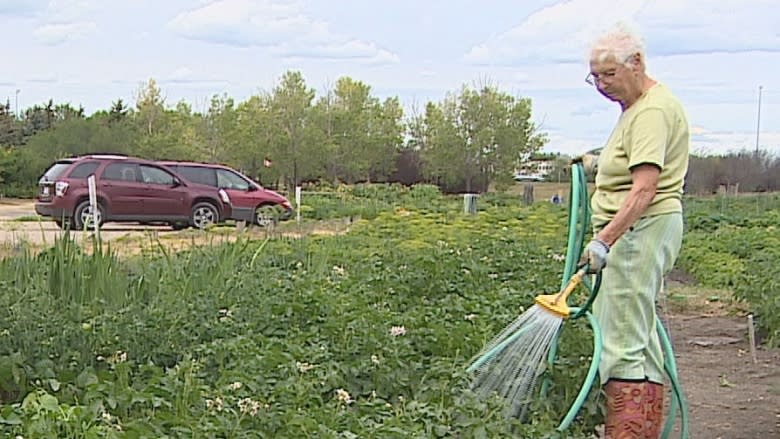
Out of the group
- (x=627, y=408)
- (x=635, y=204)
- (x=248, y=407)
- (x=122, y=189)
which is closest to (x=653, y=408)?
(x=627, y=408)

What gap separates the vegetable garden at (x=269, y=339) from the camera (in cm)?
268

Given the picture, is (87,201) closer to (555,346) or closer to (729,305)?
(729,305)

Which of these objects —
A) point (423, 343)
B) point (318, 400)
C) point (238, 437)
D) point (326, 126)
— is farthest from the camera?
point (326, 126)

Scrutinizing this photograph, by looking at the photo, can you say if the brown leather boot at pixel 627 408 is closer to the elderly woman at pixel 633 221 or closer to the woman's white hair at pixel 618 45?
the elderly woman at pixel 633 221

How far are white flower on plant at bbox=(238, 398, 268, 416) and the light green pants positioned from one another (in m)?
1.35

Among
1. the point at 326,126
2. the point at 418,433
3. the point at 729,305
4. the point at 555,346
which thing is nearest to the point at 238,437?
the point at 418,433

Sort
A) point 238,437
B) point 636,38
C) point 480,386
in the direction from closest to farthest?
1. point 238,437
2. point 636,38
3. point 480,386

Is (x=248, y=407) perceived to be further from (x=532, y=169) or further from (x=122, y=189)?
(x=532, y=169)

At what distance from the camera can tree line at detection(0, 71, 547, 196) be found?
99.1 ft

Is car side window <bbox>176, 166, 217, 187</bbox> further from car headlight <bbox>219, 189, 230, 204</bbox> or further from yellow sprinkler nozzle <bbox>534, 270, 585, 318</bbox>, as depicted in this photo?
yellow sprinkler nozzle <bbox>534, 270, 585, 318</bbox>

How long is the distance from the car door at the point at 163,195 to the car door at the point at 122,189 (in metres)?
0.14

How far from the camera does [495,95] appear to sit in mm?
34031

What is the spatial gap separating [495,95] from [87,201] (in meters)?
20.1

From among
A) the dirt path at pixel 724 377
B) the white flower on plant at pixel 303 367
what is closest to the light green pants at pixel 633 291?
the white flower on plant at pixel 303 367
